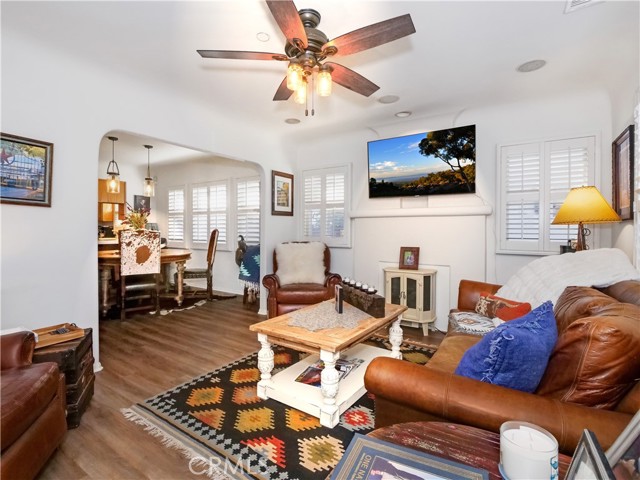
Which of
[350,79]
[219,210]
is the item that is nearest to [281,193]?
[219,210]

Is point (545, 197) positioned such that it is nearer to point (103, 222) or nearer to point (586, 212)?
point (586, 212)

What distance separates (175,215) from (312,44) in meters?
5.70

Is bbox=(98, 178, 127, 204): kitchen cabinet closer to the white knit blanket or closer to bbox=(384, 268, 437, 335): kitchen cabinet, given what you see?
bbox=(384, 268, 437, 335): kitchen cabinet

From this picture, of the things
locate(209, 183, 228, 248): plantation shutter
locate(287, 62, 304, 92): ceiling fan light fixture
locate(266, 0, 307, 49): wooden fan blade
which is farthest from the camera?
locate(209, 183, 228, 248): plantation shutter

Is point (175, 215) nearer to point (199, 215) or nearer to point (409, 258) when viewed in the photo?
point (199, 215)

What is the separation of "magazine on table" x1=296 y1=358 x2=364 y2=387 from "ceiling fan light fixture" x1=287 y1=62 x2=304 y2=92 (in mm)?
2004

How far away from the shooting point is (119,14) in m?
1.98

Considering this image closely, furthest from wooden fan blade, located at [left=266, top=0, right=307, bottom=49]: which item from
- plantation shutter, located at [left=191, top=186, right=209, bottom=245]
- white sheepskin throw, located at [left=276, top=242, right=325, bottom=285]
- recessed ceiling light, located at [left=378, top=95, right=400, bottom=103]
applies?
plantation shutter, located at [left=191, top=186, right=209, bottom=245]

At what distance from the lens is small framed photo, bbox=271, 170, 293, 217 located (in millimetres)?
4470

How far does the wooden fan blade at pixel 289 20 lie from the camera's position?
1518 millimetres

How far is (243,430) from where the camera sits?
73.4 inches

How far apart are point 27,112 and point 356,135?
340 cm
